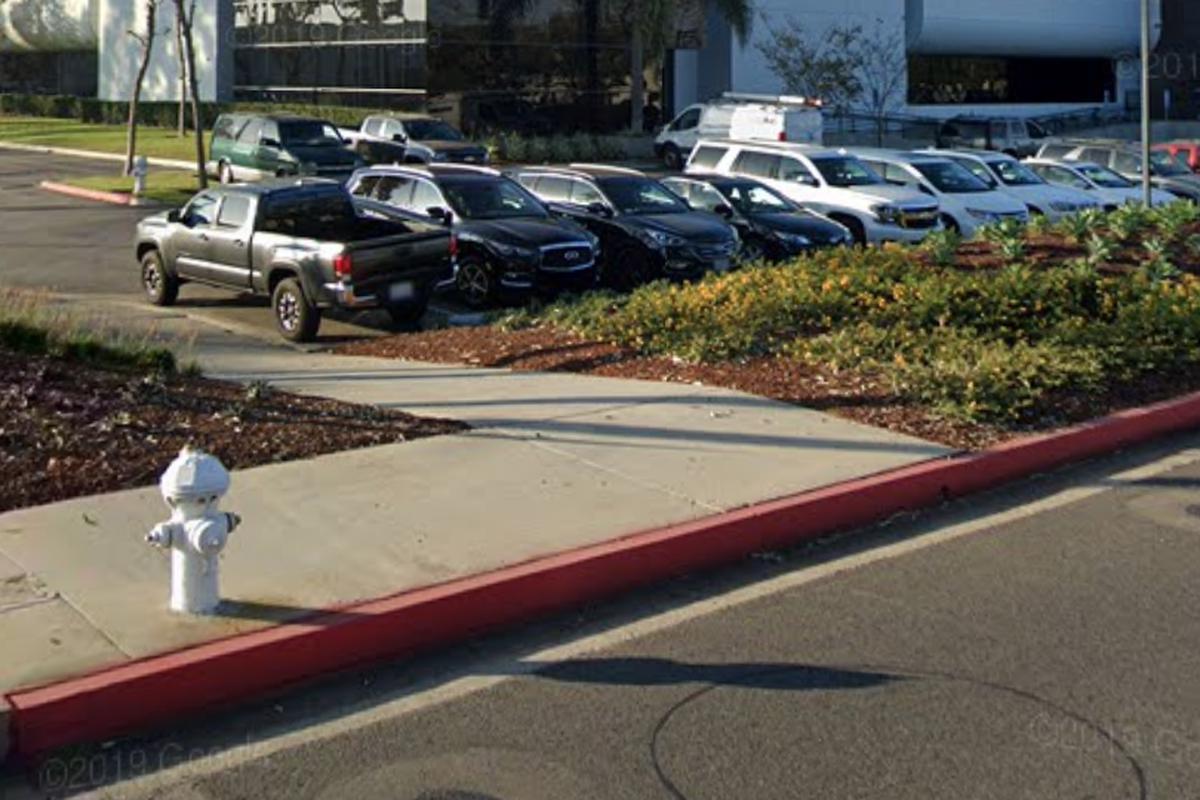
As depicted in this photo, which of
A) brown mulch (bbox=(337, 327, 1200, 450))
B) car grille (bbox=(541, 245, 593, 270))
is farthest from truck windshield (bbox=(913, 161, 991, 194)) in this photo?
brown mulch (bbox=(337, 327, 1200, 450))

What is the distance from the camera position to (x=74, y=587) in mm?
6074

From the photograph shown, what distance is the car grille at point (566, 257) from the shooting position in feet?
53.3

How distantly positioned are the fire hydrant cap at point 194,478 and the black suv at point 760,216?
42.4 ft

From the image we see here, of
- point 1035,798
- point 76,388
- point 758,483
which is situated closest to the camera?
point 1035,798

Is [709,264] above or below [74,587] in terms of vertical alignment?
above

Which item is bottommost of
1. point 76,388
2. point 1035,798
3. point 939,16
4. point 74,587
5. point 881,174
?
point 1035,798

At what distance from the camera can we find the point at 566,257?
16453 millimetres

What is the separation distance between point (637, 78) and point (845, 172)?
23284 millimetres

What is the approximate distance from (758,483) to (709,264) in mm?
9847

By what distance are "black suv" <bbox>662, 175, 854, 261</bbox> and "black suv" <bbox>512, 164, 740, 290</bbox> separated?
23.6 inches

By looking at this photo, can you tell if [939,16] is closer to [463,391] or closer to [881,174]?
[881,174]

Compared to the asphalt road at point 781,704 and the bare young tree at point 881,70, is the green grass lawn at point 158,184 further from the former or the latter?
the asphalt road at point 781,704

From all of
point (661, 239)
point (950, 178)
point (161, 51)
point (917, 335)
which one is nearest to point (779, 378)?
point (917, 335)

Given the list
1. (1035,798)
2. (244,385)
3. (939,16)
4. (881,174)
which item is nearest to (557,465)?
(244,385)
